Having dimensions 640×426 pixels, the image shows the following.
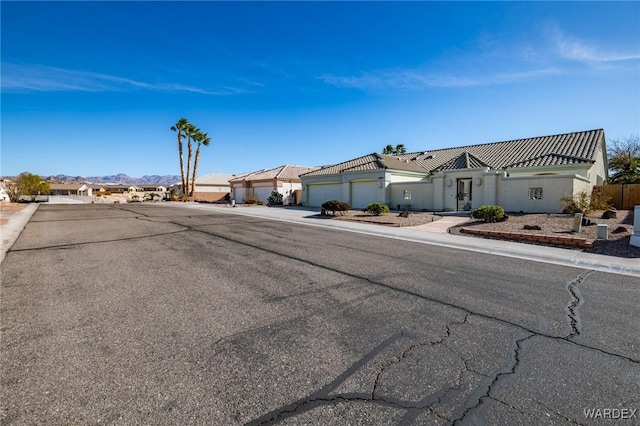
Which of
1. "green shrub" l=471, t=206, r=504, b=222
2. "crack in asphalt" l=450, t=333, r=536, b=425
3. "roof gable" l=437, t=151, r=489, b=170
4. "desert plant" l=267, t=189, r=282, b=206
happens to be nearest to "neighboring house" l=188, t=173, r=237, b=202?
"desert plant" l=267, t=189, r=282, b=206

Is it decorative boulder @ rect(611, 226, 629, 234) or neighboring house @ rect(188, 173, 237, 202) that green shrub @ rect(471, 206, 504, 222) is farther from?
neighboring house @ rect(188, 173, 237, 202)

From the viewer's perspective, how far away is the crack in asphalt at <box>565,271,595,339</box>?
14.1 feet

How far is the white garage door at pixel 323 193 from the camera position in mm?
29719

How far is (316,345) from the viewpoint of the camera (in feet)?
12.5

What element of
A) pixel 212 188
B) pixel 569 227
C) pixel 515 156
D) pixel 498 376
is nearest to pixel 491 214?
pixel 569 227

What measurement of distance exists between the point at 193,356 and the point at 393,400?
2.25m

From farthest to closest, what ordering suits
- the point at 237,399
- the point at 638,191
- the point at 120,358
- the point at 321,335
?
the point at 638,191 → the point at 321,335 → the point at 120,358 → the point at 237,399

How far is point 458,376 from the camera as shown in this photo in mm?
3205

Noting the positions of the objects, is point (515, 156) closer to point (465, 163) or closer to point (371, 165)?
point (465, 163)

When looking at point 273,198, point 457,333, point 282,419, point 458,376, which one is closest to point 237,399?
point 282,419

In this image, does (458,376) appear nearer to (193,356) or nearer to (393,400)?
(393,400)

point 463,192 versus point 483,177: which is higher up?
point 483,177

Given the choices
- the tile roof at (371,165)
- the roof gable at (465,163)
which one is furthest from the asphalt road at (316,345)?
the tile roof at (371,165)

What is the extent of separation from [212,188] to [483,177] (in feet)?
166
